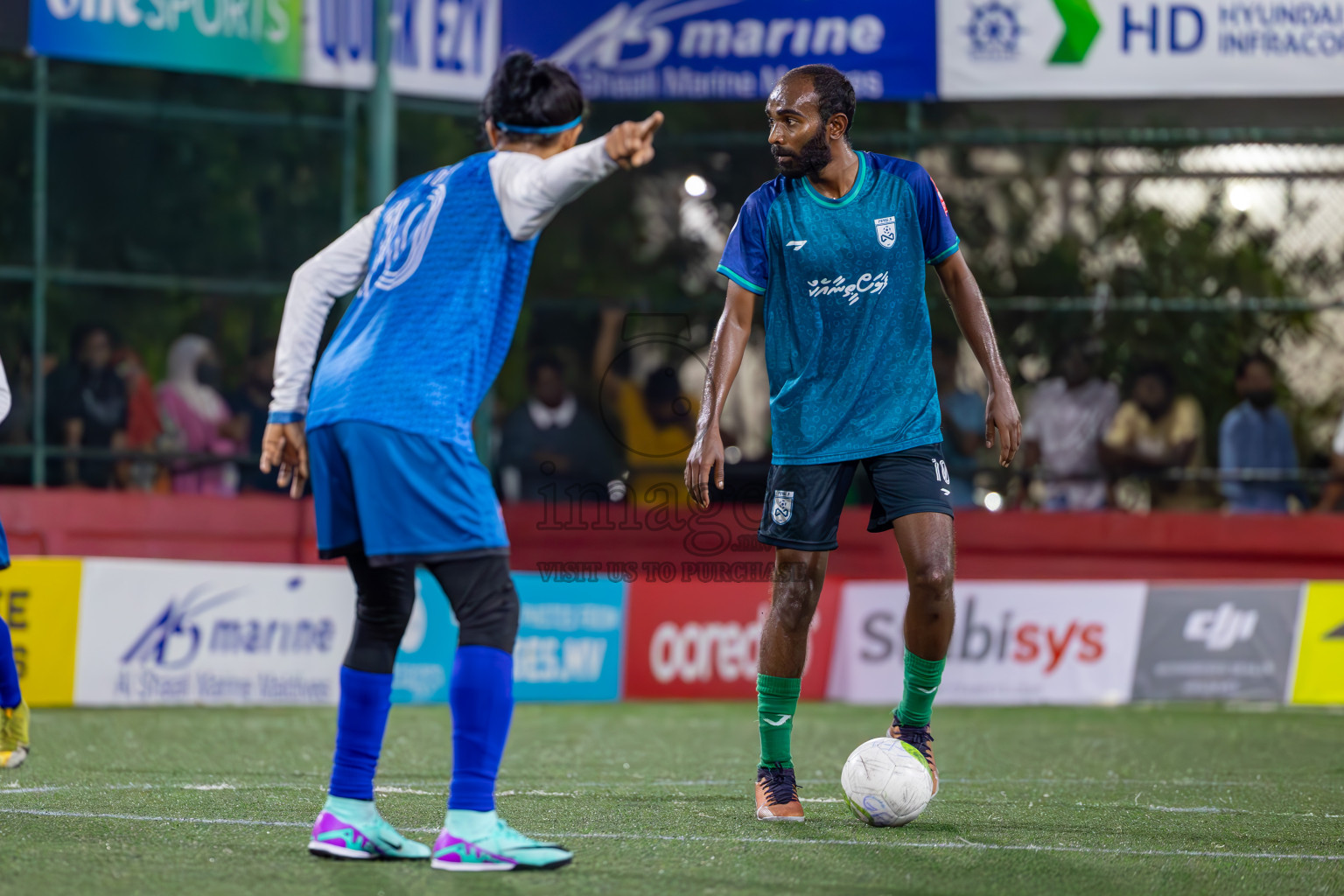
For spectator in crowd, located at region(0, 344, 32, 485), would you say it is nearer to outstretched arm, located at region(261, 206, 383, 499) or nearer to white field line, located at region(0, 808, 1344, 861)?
white field line, located at region(0, 808, 1344, 861)

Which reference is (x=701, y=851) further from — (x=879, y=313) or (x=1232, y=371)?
(x=1232, y=371)

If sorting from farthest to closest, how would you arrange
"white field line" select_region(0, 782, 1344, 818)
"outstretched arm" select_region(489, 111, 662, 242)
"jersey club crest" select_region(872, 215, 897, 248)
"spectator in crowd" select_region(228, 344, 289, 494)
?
"spectator in crowd" select_region(228, 344, 289, 494) < "white field line" select_region(0, 782, 1344, 818) < "jersey club crest" select_region(872, 215, 897, 248) < "outstretched arm" select_region(489, 111, 662, 242)

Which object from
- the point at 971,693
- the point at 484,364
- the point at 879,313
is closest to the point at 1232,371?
the point at 971,693

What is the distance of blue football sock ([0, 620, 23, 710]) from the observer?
609cm

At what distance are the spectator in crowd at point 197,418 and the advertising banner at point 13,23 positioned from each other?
7.34ft

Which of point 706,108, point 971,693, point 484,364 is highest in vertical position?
point 706,108

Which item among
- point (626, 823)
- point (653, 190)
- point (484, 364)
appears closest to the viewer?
point (484, 364)

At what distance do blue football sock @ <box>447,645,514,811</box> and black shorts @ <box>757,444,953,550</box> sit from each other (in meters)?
1.45

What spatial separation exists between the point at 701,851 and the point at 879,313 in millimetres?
1871

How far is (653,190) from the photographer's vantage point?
42.4 feet

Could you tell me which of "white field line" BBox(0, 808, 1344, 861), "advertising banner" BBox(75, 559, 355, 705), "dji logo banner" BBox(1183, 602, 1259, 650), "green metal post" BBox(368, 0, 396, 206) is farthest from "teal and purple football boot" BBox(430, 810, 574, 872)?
"green metal post" BBox(368, 0, 396, 206)

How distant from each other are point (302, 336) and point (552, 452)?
777 centimetres

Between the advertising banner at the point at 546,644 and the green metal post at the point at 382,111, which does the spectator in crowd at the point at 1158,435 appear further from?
the green metal post at the point at 382,111

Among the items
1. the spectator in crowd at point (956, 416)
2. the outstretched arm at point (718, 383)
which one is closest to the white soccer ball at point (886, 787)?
the outstretched arm at point (718, 383)
